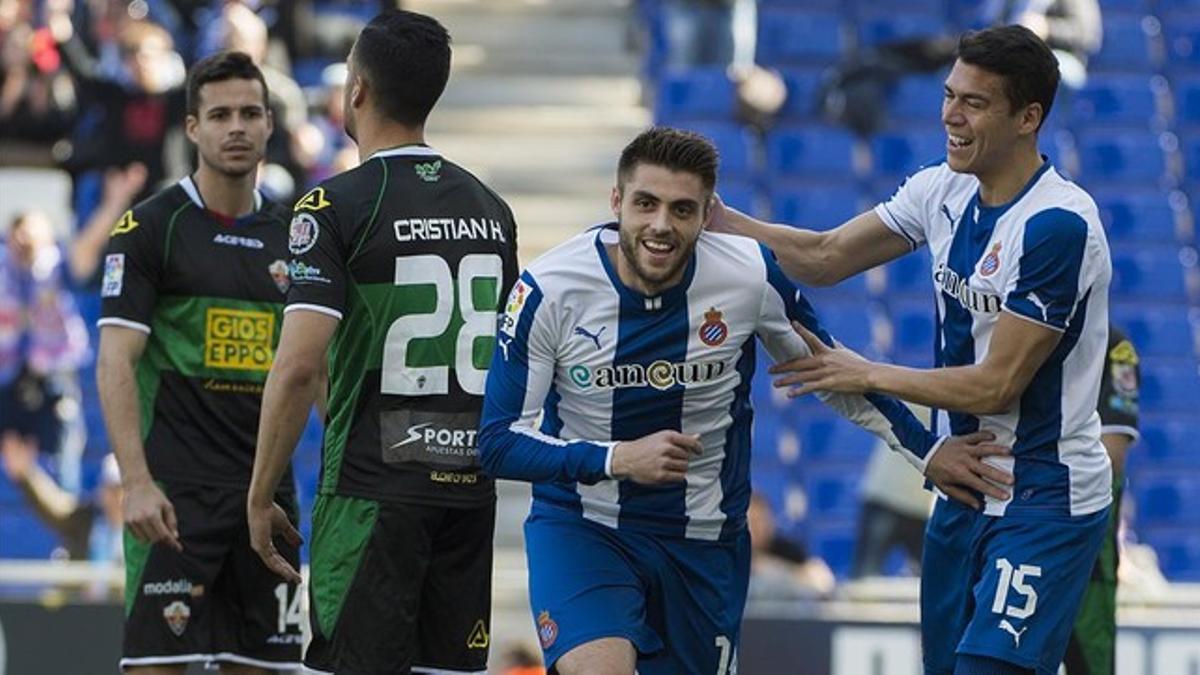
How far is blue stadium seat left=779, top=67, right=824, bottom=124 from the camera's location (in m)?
13.9

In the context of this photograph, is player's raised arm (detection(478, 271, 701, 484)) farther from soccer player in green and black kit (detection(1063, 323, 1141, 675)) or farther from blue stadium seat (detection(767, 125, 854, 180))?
blue stadium seat (detection(767, 125, 854, 180))

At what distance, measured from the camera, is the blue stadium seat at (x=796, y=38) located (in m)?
14.2

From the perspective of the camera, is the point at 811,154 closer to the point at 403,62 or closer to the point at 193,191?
the point at 193,191

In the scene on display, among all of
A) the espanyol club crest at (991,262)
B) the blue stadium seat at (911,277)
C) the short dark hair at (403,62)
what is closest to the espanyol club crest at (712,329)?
the espanyol club crest at (991,262)

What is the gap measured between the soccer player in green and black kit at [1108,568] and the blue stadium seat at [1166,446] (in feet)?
18.8

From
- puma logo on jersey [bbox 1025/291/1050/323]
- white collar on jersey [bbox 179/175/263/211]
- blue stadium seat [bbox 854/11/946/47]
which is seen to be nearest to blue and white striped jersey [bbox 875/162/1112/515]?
puma logo on jersey [bbox 1025/291/1050/323]

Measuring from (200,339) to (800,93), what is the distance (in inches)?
318

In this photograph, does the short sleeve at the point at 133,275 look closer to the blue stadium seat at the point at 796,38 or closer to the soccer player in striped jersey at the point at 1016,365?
the soccer player in striped jersey at the point at 1016,365

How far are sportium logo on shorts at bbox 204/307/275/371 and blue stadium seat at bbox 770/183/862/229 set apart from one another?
22.3 feet

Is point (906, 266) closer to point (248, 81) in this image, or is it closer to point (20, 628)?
point (20, 628)

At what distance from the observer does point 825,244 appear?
6.05 m

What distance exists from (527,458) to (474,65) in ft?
31.1

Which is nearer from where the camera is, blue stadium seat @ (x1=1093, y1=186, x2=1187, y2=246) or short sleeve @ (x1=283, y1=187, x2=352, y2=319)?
short sleeve @ (x1=283, y1=187, x2=352, y2=319)

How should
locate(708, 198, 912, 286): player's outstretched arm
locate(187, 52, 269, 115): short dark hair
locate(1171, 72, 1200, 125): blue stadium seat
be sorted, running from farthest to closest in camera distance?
locate(1171, 72, 1200, 125): blue stadium seat < locate(187, 52, 269, 115): short dark hair < locate(708, 198, 912, 286): player's outstretched arm
